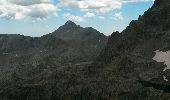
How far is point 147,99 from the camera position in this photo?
655 feet

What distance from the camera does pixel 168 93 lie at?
194625mm

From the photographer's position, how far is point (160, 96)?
193750 millimetres

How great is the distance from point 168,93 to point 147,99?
11.5 metres

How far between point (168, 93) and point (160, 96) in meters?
4.50

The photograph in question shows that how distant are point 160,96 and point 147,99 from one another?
8.31m
